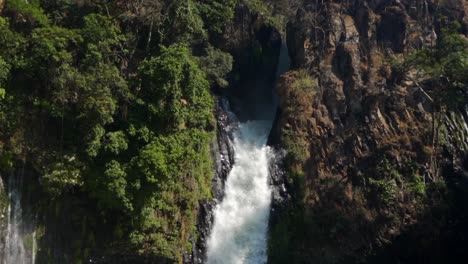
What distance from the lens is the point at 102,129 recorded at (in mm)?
18594

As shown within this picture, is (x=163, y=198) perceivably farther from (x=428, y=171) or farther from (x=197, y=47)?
(x=428, y=171)

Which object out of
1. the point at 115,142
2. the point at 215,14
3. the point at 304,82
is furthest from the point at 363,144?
the point at 115,142

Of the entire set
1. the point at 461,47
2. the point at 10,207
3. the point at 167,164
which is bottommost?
the point at 10,207

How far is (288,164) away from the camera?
76.4 ft

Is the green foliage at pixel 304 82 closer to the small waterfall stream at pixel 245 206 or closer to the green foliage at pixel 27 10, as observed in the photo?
the small waterfall stream at pixel 245 206

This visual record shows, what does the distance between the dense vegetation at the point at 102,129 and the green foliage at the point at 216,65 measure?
107 inches

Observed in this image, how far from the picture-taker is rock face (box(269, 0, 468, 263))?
71.5 feet

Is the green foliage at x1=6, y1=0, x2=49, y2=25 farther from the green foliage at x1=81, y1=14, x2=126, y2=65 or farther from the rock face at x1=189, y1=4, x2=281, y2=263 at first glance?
the rock face at x1=189, y1=4, x2=281, y2=263

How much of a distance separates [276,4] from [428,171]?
12688mm

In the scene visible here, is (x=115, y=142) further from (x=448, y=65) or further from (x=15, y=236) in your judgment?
(x=448, y=65)

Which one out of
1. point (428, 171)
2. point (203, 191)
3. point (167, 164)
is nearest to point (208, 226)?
point (203, 191)

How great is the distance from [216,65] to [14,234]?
11.2m

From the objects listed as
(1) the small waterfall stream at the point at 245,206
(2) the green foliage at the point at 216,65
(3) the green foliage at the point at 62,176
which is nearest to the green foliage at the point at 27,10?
(3) the green foliage at the point at 62,176

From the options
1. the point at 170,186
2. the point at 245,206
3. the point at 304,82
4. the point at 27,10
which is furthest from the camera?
the point at 304,82
